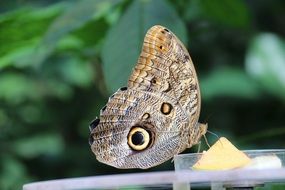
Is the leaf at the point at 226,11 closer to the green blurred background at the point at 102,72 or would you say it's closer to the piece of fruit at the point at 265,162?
the green blurred background at the point at 102,72

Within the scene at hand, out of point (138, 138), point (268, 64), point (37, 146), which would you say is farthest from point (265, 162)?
point (37, 146)

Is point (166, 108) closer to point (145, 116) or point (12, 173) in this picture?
point (145, 116)

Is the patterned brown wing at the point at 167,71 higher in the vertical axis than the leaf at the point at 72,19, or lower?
lower

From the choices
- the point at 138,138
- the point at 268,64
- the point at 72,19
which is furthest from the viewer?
the point at 268,64

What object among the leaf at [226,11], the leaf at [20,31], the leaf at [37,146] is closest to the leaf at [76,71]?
the leaf at [37,146]

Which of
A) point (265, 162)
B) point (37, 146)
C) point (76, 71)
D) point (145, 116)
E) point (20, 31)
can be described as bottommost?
point (265, 162)

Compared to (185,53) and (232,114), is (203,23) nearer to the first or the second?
(232,114)

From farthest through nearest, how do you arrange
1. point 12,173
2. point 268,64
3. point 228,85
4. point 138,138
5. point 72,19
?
point 12,173, point 228,85, point 268,64, point 72,19, point 138,138

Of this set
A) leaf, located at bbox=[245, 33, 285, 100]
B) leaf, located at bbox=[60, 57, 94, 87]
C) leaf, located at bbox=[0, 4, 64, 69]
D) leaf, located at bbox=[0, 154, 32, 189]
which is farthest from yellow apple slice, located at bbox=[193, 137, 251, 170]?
leaf, located at bbox=[60, 57, 94, 87]
